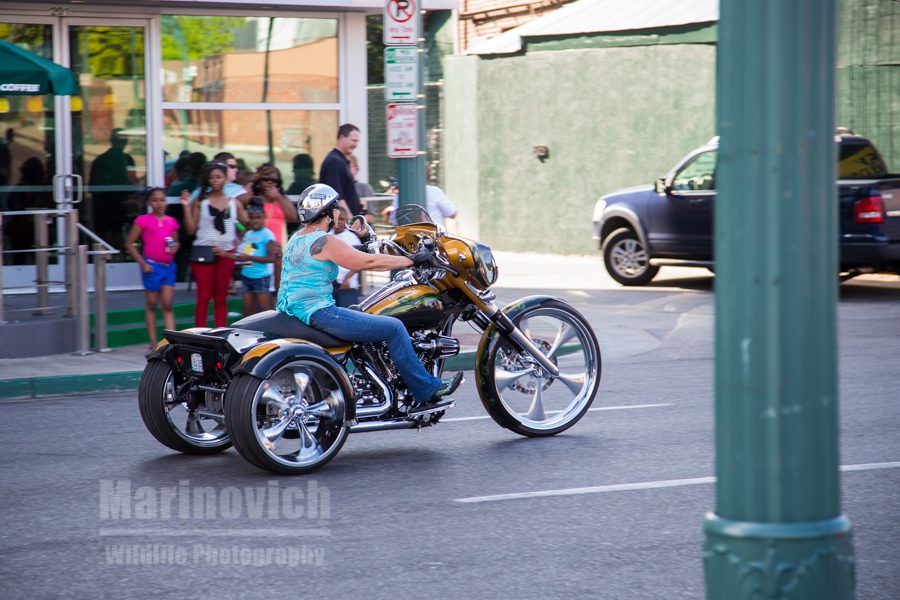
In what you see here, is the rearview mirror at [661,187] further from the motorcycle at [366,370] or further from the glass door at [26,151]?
the motorcycle at [366,370]

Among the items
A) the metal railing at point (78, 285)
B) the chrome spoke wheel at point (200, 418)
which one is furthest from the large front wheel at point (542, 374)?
the metal railing at point (78, 285)

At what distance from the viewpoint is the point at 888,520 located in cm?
577

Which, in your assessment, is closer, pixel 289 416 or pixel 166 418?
pixel 289 416

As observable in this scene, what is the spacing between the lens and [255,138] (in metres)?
15.3

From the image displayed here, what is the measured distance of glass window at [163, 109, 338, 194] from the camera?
15.0 m

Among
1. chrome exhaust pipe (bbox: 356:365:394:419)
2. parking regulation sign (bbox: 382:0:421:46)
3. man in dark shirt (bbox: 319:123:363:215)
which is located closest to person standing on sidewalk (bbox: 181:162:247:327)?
man in dark shirt (bbox: 319:123:363:215)

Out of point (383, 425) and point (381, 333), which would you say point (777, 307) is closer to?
point (381, 333)

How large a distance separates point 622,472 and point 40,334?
6.39 m

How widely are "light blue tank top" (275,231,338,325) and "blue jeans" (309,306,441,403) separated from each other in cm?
6

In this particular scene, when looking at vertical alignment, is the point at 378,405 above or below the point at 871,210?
below

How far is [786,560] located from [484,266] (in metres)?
5.01

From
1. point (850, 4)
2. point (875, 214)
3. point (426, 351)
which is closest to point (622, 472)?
point (426, 351)

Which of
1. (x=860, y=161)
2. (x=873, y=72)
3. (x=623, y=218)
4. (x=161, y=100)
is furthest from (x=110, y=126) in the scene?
(x=873, y=72)

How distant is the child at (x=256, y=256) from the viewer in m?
11.3
